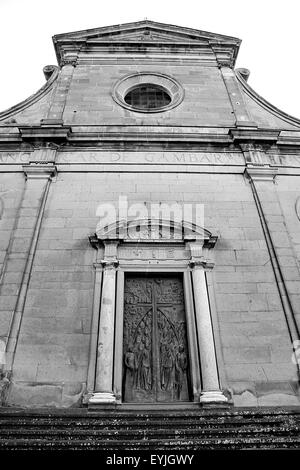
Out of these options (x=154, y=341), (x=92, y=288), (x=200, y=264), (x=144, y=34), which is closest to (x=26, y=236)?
(x=92, y=288)

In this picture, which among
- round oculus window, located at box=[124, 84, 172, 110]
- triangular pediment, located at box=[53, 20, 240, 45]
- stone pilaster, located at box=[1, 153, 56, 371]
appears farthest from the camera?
triangular pediment, located at box=[53, 20, 240, 45]

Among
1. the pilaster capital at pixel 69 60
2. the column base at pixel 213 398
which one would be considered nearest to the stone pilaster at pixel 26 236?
the column base at pixel 213 398

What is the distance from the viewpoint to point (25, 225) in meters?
8.15

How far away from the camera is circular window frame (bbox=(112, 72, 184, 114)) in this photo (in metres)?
11.3

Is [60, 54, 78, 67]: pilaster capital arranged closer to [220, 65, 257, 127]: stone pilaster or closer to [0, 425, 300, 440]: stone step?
[220, 65, 257, 127]: stone pilaster

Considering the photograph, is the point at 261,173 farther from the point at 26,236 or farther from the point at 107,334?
the point at 26,236

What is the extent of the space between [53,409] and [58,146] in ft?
21.0

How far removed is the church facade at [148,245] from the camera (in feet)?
21.2

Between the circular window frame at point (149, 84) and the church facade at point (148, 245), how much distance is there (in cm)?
5

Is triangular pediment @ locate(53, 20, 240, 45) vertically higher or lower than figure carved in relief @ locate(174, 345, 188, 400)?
higher

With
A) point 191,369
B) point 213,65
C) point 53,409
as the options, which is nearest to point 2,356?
point 53,409

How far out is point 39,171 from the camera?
359 inches

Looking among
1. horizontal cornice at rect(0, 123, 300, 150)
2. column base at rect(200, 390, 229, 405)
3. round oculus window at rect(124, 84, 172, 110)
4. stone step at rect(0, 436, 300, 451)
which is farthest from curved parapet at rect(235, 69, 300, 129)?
stone step at rect(0, 436, 300, 451)
